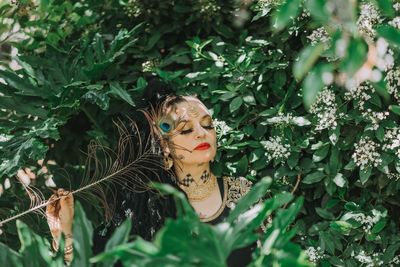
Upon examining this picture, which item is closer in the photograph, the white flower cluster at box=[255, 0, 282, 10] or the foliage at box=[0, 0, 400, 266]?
the foliage at box=[0, 0, 400, 266]

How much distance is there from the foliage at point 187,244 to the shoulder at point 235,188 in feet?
2.51

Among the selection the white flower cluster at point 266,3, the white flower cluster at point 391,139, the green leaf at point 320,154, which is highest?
the white flower cluster at point 266,3

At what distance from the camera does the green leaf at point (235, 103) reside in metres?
2.81

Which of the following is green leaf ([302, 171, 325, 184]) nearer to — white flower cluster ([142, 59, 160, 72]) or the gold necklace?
the gold necklace

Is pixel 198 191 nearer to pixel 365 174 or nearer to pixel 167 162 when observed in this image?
pixel 167 162

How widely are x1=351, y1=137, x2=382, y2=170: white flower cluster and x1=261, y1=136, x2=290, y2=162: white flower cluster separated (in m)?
0.24

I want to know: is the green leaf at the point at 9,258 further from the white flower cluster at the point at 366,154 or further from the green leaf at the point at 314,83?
the white flower cluster at the point at 366,154

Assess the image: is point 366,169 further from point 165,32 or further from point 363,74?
point 363,74

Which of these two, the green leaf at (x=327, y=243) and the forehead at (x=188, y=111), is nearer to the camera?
the forehead at (x=188, y=111)

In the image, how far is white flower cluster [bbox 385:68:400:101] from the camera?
8.47ft

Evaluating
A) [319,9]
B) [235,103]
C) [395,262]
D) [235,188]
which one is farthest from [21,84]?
[319,9]

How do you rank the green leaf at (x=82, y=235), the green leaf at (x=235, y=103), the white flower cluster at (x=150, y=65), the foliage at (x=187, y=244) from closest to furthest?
the foliage at (x=187, y=244), the green leaf at (x=82, y=235), the green leaf at (x=235, y=103), the white flower cluster at (x=150, y=65)

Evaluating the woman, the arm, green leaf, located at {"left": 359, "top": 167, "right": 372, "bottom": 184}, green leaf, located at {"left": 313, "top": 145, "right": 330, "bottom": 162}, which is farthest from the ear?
green leaf, located at {"left": 359, "top": 167, "right": 372, "bottom": 184}

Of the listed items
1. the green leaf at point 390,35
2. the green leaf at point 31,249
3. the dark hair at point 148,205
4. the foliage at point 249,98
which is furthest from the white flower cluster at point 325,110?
the green leaf at point 390,35
